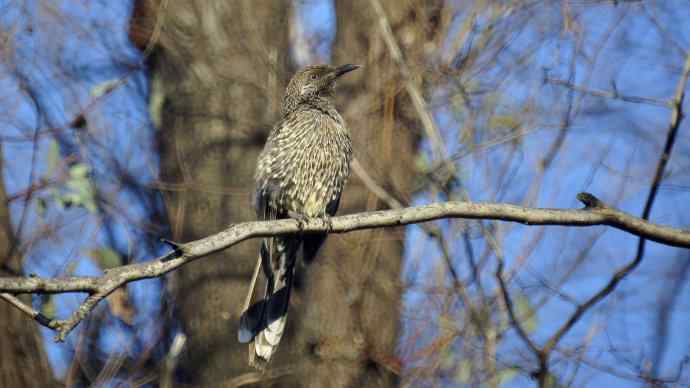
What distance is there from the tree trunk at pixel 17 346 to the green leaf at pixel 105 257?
1.90 ft

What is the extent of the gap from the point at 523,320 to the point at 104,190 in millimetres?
2943

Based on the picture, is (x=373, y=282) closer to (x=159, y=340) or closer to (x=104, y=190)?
(x=159, y=340)

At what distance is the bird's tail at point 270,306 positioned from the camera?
4.84 metres

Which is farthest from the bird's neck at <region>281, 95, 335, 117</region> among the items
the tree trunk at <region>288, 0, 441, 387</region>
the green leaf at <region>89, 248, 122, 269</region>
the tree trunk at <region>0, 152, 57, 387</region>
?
the tree trunk at <region>0, 152, 57, 387</region>

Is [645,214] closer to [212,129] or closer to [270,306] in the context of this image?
[270,306]

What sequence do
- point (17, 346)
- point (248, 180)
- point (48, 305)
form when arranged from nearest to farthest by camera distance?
point (17, 346), point (48, 305), point (248, 180)

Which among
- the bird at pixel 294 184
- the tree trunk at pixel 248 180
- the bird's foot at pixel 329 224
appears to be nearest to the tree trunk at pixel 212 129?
the tree trunk at pixel 248 180

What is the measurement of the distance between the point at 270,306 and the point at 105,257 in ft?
4.53

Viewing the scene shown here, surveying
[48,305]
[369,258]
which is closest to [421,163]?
[369,258]

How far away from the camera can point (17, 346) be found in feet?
16.4

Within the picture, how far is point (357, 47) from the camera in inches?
262

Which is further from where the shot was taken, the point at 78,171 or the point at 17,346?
the point at 78,171

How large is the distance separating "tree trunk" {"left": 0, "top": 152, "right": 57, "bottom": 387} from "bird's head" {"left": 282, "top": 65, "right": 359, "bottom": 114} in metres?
1.92

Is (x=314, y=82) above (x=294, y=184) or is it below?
above
